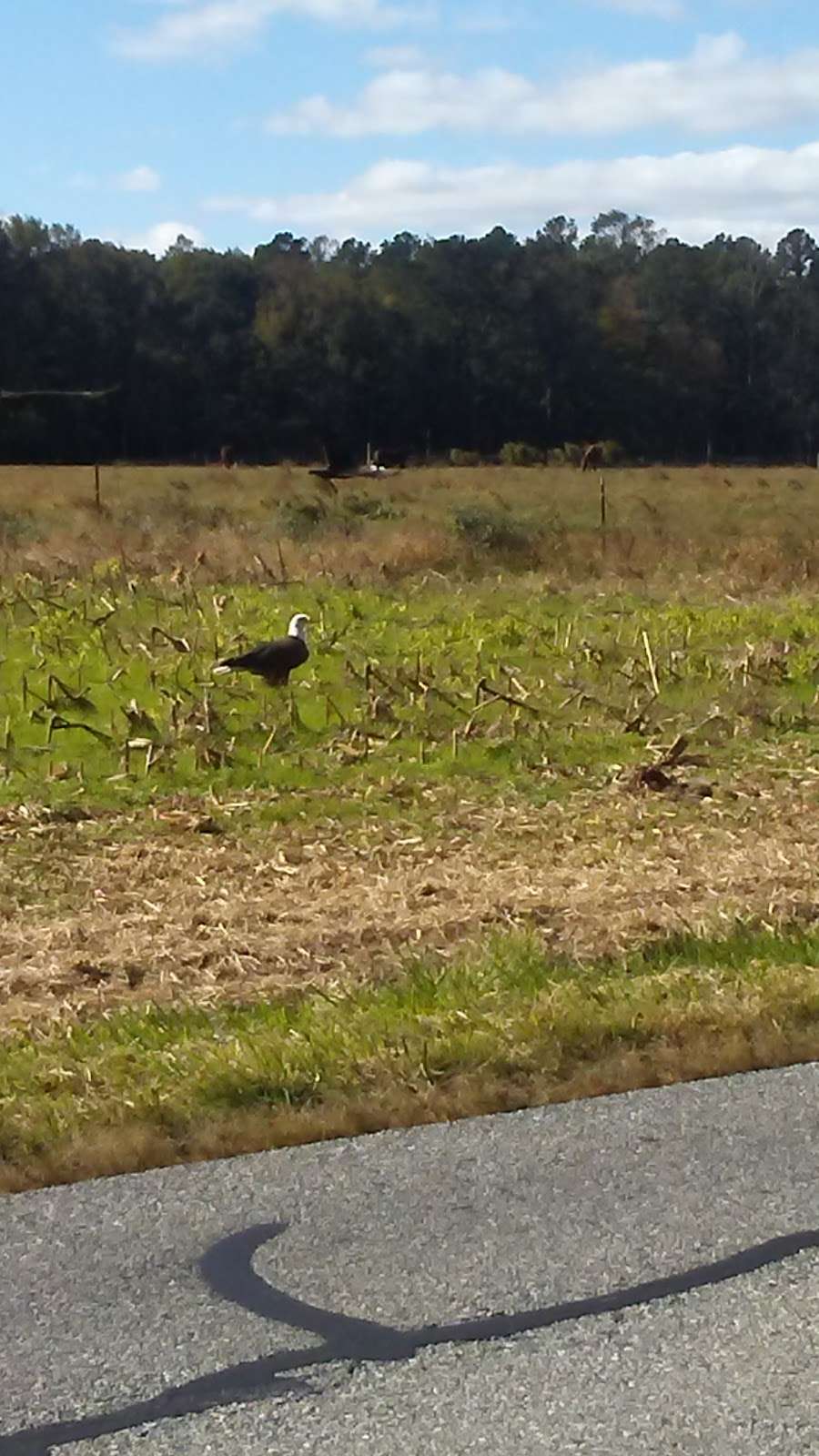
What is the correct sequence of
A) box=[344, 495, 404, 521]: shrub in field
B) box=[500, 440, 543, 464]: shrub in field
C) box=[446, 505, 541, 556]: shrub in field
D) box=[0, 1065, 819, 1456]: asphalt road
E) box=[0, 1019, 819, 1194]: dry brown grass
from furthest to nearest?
box=[500, 440, 543, 464]: shrub in field
box=[344, 495, 404, 521]: shrub in field
box=[446, 505, 541, 556]: shrub in field
box=[0, 1019, 819, 1194]: dry brown grass
box=[0, 1065, 819, 1456]: asphalt road

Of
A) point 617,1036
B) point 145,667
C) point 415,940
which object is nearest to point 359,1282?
point 617,1036

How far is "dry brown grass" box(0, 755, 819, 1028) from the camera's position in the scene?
8.41 m

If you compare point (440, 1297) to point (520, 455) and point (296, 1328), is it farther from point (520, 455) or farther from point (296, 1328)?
point (520, 455)

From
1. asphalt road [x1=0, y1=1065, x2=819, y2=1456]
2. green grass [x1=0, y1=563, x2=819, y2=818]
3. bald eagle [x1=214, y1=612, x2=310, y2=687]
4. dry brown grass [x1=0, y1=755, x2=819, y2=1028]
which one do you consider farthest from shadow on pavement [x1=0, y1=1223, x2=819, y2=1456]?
bald eagle [x1=214, y1=612, x2=310, y2=687]

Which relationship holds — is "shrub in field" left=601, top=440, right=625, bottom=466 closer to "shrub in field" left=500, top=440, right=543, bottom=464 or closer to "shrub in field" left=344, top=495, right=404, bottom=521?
"shrub in field" left=500, top=440, right=543, bottom=464

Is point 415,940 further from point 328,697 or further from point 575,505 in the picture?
point 575,505

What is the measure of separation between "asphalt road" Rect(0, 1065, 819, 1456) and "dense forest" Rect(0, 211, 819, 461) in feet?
142

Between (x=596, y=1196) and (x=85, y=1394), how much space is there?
161 centimetres

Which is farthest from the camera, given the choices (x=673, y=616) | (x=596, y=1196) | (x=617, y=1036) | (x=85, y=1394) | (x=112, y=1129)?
(x=673, y=616)

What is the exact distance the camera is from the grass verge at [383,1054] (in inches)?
226

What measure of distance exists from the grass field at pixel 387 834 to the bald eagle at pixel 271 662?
185 mm

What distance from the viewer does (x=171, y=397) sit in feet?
194

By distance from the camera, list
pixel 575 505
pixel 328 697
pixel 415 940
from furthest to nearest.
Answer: pixel 575 505
pixel 328 697
pixel 415 940

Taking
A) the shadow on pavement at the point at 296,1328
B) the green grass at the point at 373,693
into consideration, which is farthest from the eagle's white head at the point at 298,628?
the shadow on pavement at the point at 296,1328
